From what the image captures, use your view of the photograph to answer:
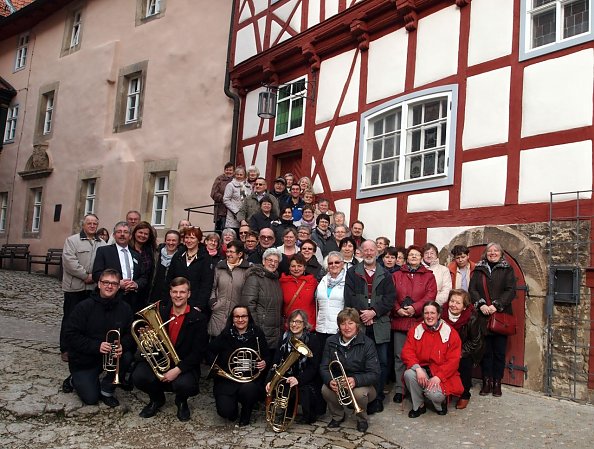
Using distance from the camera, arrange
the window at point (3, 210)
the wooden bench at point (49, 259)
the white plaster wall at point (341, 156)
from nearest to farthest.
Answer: the white plaster wall at point (341, 156) → the wooden bench at point (49, 259) → the window at point (3, 210)

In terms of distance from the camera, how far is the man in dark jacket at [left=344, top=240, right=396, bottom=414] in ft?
19.7

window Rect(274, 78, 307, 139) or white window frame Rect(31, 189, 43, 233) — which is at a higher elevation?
window Rect(274, 78, 307, 139)

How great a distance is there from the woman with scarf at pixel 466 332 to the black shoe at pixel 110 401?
3251 mm

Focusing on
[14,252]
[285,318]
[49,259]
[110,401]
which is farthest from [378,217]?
[14,252]

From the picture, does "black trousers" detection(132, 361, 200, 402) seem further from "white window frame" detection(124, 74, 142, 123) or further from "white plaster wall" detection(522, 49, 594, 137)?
"white window frame" detection(124, 74, 142, 123)

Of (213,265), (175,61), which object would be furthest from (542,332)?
(175,61)

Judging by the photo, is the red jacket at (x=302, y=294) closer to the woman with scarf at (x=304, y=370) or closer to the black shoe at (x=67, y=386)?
the woman with scarf at (x=304, y=370)

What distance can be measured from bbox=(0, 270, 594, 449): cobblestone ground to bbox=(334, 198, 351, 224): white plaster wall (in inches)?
147

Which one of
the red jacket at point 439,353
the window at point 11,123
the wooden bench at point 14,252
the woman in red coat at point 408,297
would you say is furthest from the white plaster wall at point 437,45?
the window at point 11,123

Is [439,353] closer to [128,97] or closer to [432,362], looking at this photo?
[432,362]

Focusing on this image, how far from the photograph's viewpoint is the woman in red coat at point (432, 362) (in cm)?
568

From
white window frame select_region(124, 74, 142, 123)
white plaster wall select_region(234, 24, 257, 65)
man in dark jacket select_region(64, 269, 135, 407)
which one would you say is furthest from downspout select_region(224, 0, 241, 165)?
man in dark jacket select_region(64, 269, 135, 407)

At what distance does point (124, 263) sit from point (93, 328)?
3.46ft

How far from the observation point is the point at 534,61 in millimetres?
7152
